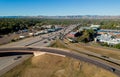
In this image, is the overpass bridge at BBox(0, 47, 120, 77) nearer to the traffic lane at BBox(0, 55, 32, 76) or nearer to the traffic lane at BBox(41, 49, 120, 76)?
the traffic lane at BBox(41, 49, 120, 76)

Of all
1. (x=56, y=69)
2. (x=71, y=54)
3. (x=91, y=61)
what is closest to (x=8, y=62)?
(x=56, y=69)

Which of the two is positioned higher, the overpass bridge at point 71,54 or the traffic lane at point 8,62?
the overpass bridge at point 71,54

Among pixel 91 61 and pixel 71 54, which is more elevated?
pixel 91 61

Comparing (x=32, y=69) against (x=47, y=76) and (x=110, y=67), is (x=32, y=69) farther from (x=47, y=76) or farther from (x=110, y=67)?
(x=110, y=67)

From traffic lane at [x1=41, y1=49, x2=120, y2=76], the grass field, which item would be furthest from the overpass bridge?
the grass field

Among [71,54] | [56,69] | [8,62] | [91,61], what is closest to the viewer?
[56,69]

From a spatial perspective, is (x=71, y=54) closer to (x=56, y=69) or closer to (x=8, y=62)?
(x=56, y=69)

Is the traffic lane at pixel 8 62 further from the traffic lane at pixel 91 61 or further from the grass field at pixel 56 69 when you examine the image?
the traffic lane at pixel 91 61

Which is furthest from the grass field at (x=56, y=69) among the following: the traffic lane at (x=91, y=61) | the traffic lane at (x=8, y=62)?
the traffic lane at (x=8, y=62)
